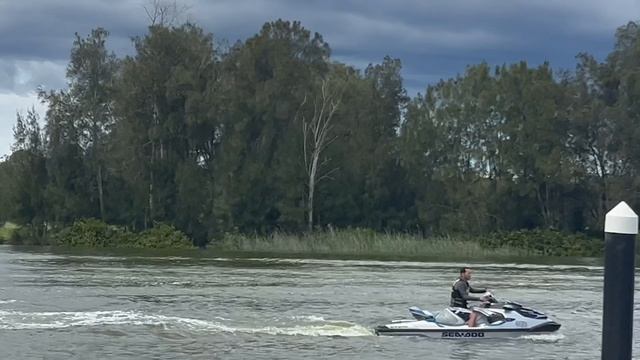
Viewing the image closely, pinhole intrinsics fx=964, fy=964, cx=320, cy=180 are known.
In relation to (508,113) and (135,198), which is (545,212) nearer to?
(508,113)

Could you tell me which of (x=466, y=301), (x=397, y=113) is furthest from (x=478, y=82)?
(x=466, y=301)

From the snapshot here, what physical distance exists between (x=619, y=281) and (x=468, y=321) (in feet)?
63.9

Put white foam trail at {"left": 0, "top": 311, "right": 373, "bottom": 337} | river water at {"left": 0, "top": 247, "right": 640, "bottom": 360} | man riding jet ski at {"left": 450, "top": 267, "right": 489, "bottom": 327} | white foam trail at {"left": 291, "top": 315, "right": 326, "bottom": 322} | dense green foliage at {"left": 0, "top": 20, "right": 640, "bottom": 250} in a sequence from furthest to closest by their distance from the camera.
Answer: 1. dense green foliage at {"left": 0, "top": 20, "right": 640, "bottom": 250}
2. white foam trail at {"left": 291, "top": 315, "right": 326, "bottom": 322}
3. white foam trail at {"left": 0, "top": 311, "right": 373, "bottom": 337}
4. man riding jet ski at {"left": 450, "top": 267, "right": 489, "bottom": 327}
5. river water at {"left": 0, "top": 247, "right": 640, "bottom": 360}

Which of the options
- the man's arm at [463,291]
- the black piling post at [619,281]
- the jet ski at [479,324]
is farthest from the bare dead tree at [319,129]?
the black piling post at [619,281]

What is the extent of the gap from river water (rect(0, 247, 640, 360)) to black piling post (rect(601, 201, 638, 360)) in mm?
16682

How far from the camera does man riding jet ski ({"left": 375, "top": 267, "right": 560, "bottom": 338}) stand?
2495cm

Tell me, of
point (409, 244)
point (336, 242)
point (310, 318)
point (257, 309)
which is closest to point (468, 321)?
point (310, 318)

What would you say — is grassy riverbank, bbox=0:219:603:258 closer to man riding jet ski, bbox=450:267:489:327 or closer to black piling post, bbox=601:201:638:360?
man riding jet ski, bbox=450:267:489:327

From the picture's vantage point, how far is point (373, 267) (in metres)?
54.0

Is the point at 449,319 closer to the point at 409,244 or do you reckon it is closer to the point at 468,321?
the point at 468,321

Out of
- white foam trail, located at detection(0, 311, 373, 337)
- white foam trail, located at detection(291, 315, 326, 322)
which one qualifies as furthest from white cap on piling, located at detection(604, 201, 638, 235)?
Answer: white foam trail, located at detection(291, 315, 326, 322)

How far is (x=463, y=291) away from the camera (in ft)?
83.5

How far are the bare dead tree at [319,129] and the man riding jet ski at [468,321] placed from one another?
56.3 metres

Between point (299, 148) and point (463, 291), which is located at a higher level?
point (299, 148)
